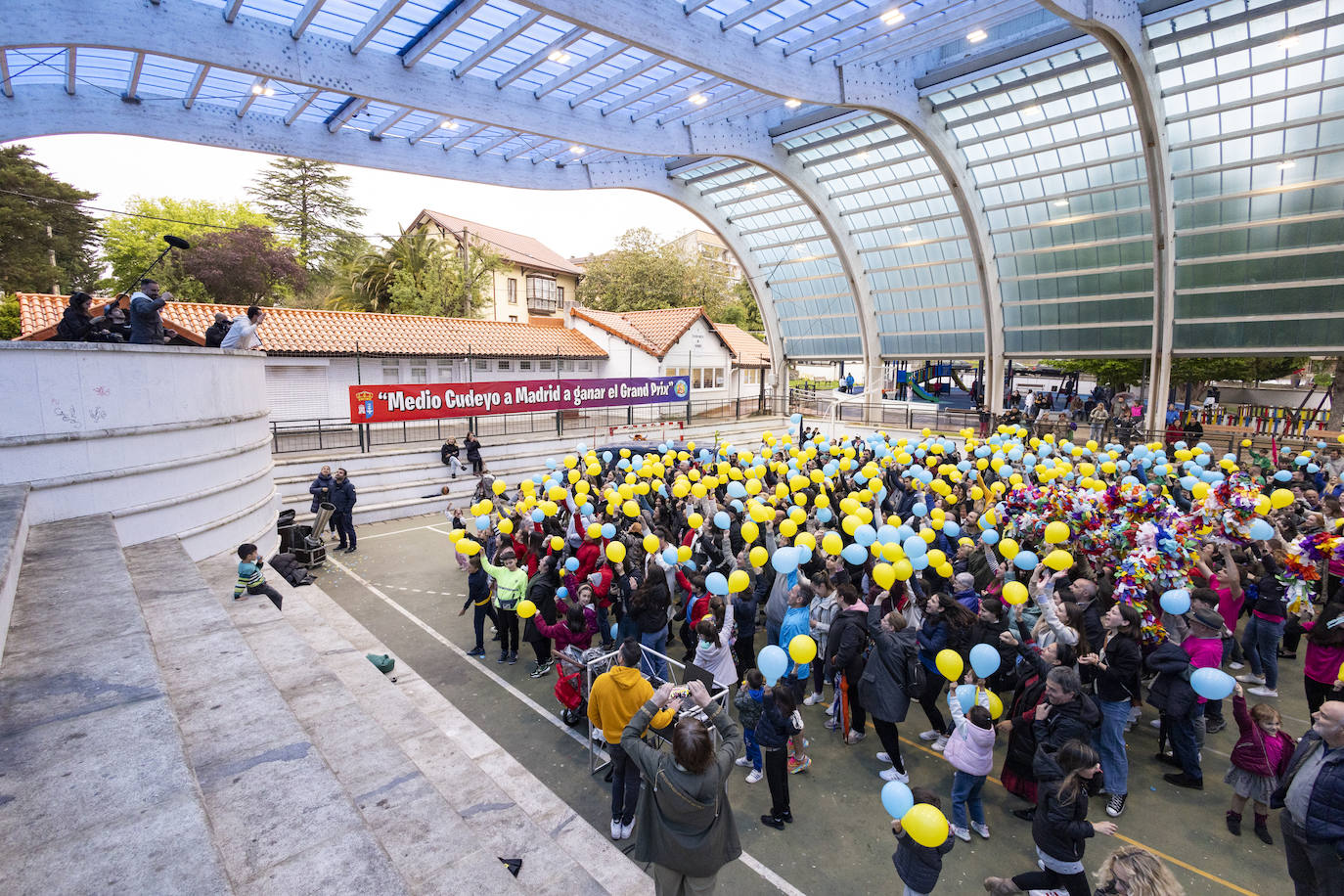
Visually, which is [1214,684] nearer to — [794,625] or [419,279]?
[794,625]

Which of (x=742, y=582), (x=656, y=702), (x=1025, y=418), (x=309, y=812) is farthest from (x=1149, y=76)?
(x=309, y=812)

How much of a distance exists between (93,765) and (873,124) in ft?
90.1

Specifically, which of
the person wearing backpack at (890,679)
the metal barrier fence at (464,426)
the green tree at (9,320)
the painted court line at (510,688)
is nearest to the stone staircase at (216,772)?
the painted court line at (510,688)

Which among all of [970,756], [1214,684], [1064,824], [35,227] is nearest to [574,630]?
[970,756]

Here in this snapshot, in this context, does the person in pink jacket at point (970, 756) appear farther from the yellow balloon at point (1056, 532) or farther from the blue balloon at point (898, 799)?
the yellow balloon at point (1056, 532)

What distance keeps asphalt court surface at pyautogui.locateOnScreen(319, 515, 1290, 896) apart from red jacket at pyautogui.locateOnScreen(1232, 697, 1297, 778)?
70 cm

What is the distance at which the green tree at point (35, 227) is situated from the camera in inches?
1082

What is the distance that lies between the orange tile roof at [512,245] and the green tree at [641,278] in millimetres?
2267

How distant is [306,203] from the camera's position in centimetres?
4262

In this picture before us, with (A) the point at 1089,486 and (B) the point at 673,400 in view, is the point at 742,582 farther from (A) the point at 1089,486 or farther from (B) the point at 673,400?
(B) the point at 673,400

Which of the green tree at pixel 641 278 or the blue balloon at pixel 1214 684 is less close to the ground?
the green tree at pixel 641 278

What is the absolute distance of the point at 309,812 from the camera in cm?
315

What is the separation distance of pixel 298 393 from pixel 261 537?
1048cm

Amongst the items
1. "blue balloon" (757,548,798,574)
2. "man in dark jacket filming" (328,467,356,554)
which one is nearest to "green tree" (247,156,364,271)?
"man in dark jacket filming" (328,467,356,554)
